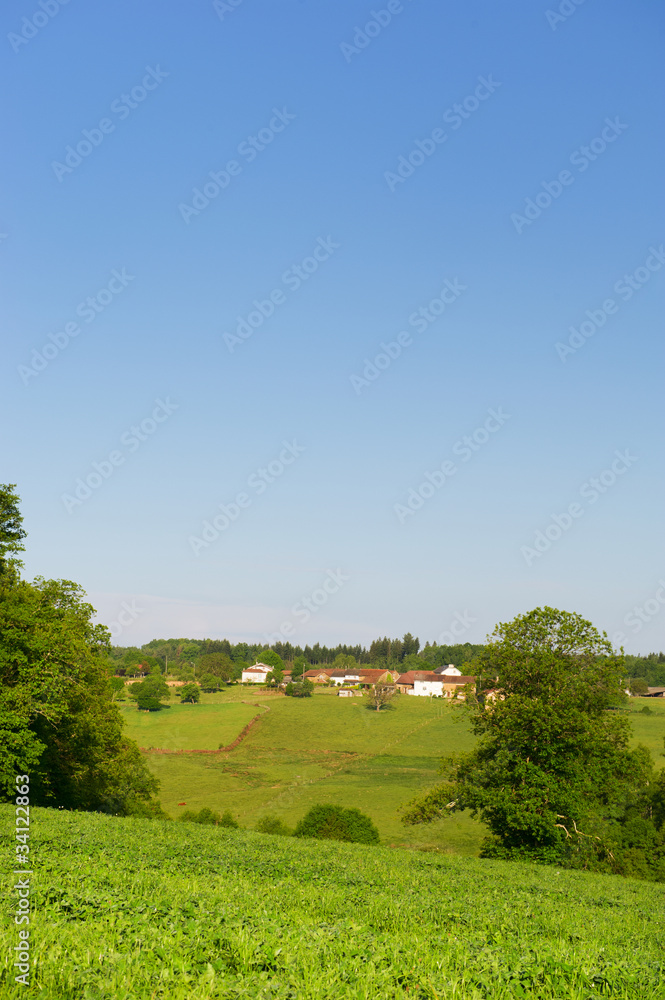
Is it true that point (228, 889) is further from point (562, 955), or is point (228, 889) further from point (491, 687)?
point (491, 687)

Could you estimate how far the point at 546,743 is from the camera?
34375mm

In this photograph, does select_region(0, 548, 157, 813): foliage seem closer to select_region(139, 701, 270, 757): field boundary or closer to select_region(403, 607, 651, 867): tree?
Answer: select_region(403, 607, 651, 867): tree

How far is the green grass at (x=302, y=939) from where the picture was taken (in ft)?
20.1

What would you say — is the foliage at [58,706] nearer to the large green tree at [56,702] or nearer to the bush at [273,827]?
the large green tree at [56,702]

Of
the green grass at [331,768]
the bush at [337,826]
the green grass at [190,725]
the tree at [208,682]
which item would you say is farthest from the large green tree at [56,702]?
the tree at [208,682]

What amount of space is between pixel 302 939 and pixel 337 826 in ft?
139

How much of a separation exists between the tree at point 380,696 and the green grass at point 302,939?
148831mm

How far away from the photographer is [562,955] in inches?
306

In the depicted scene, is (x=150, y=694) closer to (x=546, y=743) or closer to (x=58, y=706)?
(x=58, y=706)

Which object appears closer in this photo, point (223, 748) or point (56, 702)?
point (56, 702)

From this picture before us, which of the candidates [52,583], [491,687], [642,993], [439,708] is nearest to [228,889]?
[642,993]

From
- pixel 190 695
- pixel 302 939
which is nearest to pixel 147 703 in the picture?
pixel 190 695

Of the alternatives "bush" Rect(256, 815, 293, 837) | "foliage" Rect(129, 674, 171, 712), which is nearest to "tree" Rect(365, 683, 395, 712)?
"foliage" Rect(129, 674, 171, 712)

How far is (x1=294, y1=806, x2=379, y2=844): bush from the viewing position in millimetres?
44844
